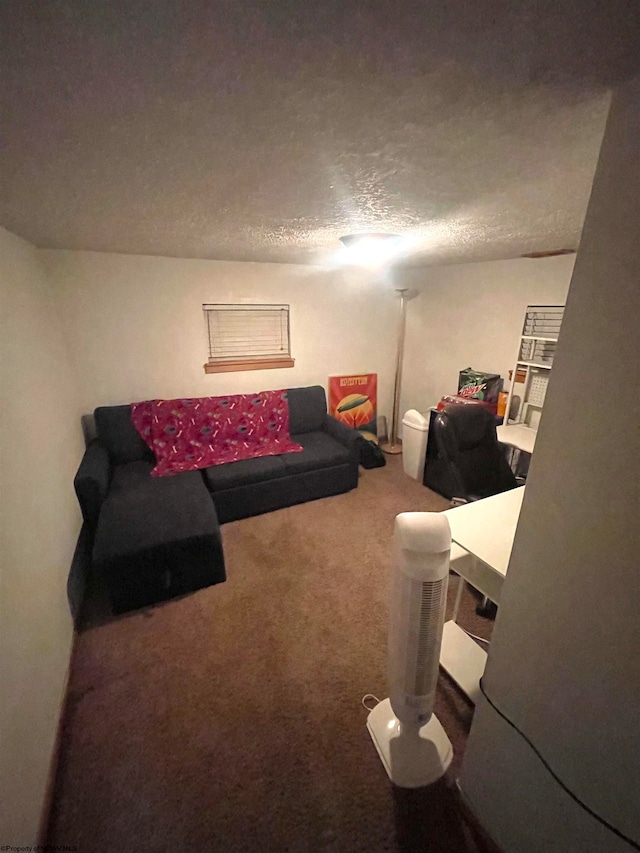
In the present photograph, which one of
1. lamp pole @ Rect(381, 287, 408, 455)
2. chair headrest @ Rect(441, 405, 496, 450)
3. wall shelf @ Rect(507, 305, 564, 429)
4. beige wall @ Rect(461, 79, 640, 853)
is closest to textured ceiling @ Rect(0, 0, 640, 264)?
beige wall @ Rect(461, 79, 640, 853)

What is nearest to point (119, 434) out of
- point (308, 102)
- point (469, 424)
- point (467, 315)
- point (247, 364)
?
point (247, 364)

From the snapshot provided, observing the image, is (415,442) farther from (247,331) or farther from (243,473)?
(247,331)

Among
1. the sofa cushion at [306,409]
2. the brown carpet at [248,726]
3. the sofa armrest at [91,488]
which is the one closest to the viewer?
the brown carpet at [248,726]

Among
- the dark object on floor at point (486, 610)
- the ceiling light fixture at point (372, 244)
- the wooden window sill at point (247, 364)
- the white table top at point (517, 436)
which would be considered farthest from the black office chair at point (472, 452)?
the wooden window sill at point (247, 364)

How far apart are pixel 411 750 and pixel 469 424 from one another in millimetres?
1748

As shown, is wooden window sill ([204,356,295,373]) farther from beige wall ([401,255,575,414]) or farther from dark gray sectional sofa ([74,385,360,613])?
beige wall ([401,255,575,414])

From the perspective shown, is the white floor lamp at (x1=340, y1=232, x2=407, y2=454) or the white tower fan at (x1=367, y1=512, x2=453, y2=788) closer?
the white tower fan at (x1=367, y1=512, x2=453, y2=788)

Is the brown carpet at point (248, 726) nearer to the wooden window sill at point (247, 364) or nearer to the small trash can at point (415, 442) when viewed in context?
the small trash can at point (415, 442)

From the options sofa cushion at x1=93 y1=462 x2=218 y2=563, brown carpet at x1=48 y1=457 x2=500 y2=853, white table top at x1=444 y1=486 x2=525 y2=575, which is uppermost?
white table top at x1=444 y1=486 x2=525 y2=575

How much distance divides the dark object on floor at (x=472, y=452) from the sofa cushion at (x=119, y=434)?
245cm

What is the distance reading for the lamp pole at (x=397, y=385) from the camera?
13.2 feet

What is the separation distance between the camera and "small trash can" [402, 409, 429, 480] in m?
3.37

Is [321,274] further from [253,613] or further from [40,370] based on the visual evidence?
[253,613]

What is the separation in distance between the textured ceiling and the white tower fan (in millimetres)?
1012
